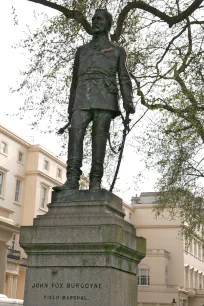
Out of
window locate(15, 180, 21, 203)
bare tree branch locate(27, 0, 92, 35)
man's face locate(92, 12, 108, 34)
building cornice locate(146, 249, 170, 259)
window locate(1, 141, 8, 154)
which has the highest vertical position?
window locate(1, 141, 8, 154)

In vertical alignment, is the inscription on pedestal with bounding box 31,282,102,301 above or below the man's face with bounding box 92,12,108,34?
below

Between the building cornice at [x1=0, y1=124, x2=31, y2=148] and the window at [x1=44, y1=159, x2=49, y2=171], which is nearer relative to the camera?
the building cornice at [x1=0, y1=124, x2=31, y2=148]

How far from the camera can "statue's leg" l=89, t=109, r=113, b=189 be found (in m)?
7.64

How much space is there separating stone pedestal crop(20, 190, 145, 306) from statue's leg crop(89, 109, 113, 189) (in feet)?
1.43

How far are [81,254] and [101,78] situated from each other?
2853 millimetres

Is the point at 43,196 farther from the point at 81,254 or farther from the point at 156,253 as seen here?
the point at 81,254

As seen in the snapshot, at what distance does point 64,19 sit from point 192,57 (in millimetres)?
5225

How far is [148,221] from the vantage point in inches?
2660

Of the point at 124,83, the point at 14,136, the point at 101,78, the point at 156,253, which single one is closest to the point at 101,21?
the point at 101,78

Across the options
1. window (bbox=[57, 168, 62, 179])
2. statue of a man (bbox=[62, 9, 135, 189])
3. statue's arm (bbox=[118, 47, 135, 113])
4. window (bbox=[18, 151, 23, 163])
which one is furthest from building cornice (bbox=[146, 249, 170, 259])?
statue's arm (bbox=[118, 47, 135, 113])

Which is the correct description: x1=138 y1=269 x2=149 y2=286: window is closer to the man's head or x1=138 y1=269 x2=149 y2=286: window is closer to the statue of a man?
the statue of a man

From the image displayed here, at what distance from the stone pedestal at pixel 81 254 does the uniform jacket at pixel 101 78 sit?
4.88 ft

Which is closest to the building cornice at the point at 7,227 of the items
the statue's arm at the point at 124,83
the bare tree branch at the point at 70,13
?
the bare tree branch at the point at 70,13

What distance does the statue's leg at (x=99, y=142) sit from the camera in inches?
301
